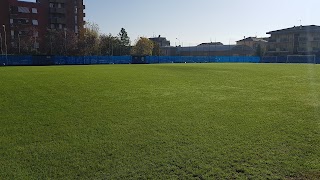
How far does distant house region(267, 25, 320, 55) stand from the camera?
81.1 m

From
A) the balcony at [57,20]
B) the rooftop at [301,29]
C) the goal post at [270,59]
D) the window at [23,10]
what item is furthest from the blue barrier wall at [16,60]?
A: the rooftop at [301,29]

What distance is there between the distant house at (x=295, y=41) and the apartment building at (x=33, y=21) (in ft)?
198

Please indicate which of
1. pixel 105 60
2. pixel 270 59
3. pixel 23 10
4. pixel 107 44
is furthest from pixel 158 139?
pixel 270 59

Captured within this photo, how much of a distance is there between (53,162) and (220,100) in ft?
24.2

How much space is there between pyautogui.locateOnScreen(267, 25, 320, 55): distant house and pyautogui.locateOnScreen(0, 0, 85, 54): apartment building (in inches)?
2372

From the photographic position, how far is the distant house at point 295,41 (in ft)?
266

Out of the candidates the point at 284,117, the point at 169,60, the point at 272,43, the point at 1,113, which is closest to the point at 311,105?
the point at 284,117

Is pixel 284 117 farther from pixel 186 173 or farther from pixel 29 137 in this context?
pixel 29 137

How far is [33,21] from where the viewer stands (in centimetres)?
7406

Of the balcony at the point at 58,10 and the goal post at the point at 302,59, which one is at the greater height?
the balcony at the point at 58,10

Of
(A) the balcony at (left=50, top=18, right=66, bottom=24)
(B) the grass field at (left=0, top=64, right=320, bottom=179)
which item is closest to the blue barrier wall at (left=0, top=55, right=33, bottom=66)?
(A) the balcony at (left=50, top=18, right=66, bottom=24)

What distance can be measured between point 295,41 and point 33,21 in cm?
7562

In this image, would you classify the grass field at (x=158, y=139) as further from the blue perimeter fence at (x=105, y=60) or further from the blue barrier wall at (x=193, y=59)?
the blue barrier wall at (x=193, y=59)

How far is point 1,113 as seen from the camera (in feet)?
26.8
